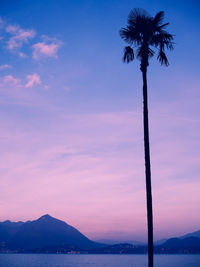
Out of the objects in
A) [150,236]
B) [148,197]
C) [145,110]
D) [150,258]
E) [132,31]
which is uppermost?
[132,31]

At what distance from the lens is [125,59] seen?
14750 mm

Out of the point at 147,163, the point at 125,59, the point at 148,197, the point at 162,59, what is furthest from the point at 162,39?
the point at 148,197

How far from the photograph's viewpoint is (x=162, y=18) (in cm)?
1423

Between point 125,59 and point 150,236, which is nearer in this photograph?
point 150,236

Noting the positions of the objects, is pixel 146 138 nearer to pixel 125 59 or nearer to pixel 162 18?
pixel 125 59

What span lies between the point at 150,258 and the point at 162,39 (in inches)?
369

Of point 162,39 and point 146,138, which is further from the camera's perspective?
point 162,39

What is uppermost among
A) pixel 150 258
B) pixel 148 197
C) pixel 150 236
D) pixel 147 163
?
pixel 147 163

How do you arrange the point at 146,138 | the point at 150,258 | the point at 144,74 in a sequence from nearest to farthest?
the point at 150,258 < the point at 146,138 < the point at 144,74

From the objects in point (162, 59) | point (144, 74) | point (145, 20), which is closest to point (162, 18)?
point (145, 20)

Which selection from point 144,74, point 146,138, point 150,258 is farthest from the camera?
point 144,74

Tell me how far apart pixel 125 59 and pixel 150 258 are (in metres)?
8.57

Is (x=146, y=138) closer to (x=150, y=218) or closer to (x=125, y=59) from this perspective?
(x=150, y=218)

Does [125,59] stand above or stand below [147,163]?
above
